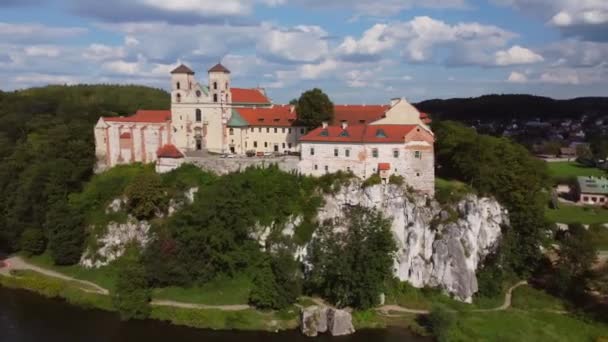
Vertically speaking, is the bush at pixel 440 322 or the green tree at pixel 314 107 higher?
the green tree at pixel 314 107

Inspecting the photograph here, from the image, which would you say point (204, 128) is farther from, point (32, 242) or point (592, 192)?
point (592, 192)

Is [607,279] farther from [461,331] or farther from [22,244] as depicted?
[22,244]

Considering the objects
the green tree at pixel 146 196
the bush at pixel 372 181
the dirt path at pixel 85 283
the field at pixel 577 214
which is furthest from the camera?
the field at pixel 577 214

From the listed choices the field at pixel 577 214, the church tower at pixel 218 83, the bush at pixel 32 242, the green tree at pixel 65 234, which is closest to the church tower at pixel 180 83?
the church tower at pixel 218 83

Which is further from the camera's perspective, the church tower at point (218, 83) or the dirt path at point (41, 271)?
the church tower at point (218, 83)

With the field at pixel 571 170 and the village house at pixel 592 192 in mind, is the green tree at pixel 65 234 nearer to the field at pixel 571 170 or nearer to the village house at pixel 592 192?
the village house at pixel 592 192

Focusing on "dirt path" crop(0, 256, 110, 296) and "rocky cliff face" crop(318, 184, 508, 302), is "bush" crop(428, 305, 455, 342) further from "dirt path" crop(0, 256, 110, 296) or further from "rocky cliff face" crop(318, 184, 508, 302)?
"dirt path" crop(0, 256, 110, 296)
